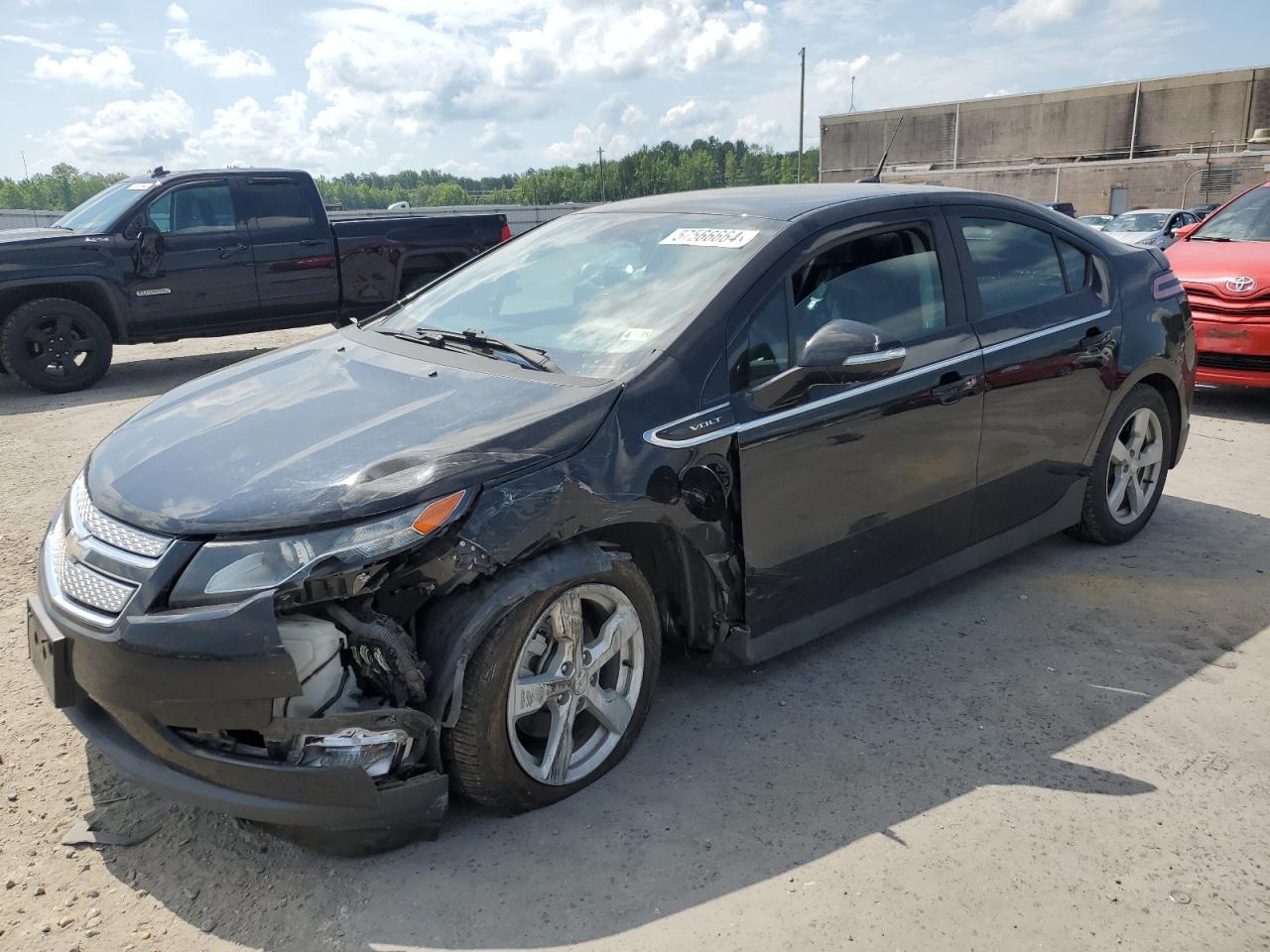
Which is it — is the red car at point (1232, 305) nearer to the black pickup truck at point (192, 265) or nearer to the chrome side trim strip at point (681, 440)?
the chrome side trim strip at point (681, 440)

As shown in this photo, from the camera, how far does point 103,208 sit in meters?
10.2

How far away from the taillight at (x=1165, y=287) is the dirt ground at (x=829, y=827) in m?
1.58

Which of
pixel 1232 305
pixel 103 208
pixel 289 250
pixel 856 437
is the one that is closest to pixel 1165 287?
pixel 856 437

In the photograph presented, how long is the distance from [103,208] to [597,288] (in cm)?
862

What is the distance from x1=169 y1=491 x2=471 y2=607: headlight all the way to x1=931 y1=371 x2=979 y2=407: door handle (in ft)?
7.03

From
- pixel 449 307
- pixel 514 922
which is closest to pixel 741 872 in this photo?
pixel 514 922

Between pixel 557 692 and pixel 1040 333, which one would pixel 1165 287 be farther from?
pixel 557 692

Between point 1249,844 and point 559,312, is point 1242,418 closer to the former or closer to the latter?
point 1249,844

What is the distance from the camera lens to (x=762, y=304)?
3311 mm

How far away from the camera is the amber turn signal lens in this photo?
8.45ft

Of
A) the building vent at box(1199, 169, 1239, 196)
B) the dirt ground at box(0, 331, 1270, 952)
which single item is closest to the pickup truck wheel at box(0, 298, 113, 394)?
the dirt ground at box(0, 331, 1270, 952)

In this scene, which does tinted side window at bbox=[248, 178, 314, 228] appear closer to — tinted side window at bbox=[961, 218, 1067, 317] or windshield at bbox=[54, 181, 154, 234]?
windshield at bbox=[54, 181, 154, 234]

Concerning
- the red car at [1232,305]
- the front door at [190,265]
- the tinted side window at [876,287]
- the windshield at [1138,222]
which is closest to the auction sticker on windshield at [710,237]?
the tinted side window at [876,287]

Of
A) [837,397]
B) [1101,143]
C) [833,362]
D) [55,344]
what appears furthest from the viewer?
[1101,143]
